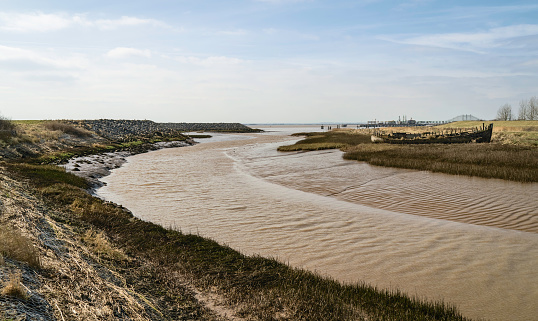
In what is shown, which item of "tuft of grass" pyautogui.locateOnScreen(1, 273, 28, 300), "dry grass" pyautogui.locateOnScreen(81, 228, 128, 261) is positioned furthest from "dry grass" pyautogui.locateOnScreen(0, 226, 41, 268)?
"dry grass" pyautogui.locateOnScreen(81, 228, 128, 261)

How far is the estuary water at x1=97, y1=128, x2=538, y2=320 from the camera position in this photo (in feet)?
26.7

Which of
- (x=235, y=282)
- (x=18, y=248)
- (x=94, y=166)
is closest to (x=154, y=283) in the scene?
(x=235, y=282)

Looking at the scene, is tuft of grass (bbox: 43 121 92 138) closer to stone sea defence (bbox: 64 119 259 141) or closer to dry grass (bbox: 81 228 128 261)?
stone sea defence (bbox: 64 119 259 141)

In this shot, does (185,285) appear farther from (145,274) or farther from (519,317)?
(519,317)

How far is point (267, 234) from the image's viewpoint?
467 inches

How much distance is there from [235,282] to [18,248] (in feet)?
15.0

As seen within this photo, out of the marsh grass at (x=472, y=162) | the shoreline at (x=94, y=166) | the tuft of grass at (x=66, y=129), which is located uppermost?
the tuft of grass at (x=66, y=129)

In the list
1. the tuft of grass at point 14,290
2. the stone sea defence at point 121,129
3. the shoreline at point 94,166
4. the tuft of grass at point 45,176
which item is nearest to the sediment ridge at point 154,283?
the tuft of grass at point 14,290

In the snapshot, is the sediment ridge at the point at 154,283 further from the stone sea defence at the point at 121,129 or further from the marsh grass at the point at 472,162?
the stone sea defence at the point at 121,129

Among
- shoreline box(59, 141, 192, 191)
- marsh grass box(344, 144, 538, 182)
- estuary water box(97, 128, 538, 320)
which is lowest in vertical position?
estuary water box(97, 128, 538, 320)

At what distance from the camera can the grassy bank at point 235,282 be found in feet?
20.5

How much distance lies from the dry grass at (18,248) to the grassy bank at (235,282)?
1631 mm

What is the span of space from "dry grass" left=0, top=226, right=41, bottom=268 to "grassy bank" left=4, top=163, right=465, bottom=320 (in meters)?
1.63

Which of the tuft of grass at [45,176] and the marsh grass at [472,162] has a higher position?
the marsh grass at [472,162]
